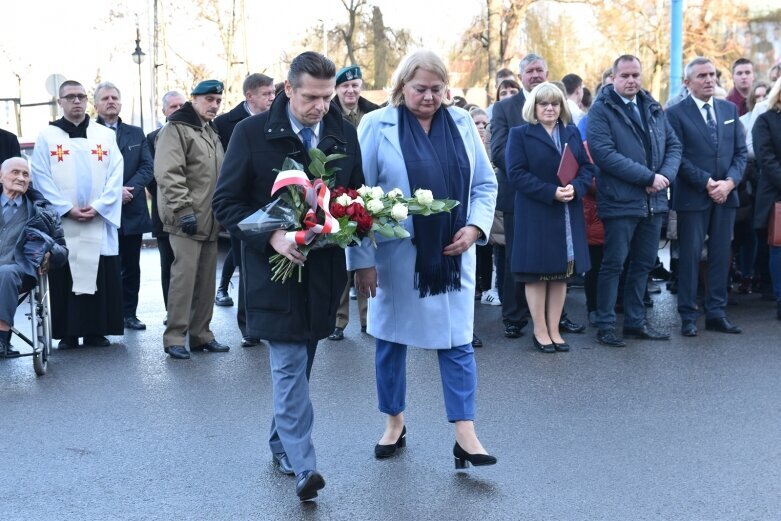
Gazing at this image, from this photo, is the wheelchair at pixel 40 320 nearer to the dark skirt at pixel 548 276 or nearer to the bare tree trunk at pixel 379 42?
the dark skirt at pixel 548 276

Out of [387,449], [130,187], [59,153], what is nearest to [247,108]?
[130,187]

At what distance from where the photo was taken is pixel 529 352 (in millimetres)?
8414

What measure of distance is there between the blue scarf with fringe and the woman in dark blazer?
5.00 metres

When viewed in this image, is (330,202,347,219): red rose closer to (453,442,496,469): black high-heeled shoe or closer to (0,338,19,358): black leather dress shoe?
(453,442,496,469): black high-heeled shoe

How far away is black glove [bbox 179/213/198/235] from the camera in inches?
329

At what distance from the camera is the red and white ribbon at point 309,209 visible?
4.75 m

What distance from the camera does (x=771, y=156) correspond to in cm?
959

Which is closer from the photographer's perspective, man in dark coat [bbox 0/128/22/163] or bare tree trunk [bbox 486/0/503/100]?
man in dark coat [bbox 0/128/22/163]

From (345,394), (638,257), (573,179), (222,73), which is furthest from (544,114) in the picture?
(222,73)

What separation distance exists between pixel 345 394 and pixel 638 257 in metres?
3.05

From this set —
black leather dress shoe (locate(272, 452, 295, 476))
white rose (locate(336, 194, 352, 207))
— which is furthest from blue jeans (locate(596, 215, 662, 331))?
white rose (locate(336, 194, 352, 207))

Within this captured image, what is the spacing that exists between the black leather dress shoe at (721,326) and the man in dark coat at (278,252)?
4.99m

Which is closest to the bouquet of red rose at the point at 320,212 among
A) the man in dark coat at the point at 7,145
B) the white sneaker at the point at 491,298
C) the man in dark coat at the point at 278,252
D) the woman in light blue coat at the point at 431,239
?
the man in dark coat at the point at 278,252

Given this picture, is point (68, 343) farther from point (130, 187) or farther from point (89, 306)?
point (130, 187)
